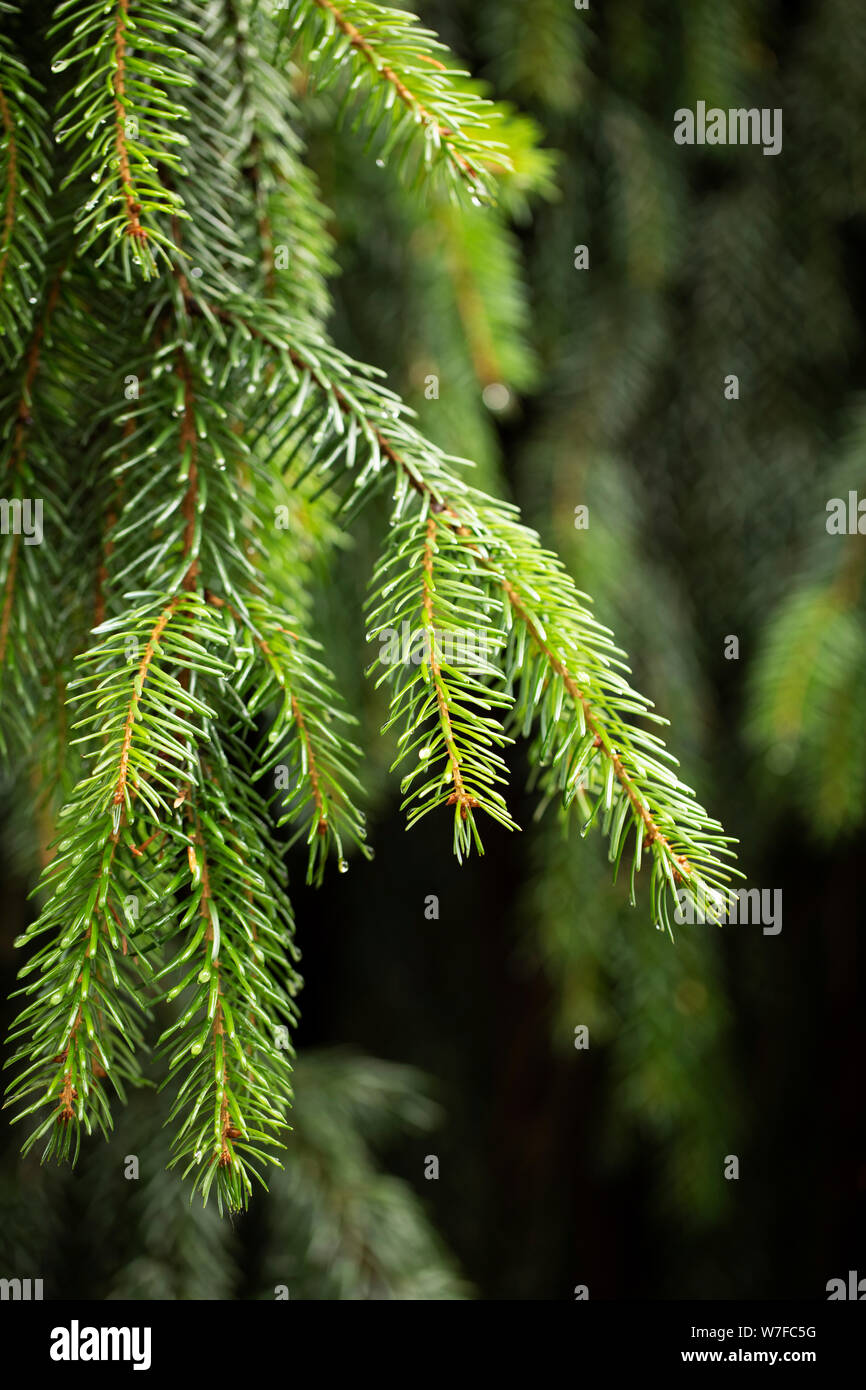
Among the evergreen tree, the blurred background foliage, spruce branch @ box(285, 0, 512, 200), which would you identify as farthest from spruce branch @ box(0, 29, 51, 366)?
the blurred background foliage

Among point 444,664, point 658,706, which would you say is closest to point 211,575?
point 444,664

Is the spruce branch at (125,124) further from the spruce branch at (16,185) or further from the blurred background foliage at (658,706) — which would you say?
the blurred background foliage at (658,706)

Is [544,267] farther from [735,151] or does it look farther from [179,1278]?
[179,1278]

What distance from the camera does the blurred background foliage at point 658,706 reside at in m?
1.06

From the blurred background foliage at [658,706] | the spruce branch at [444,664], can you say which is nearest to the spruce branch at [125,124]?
the spruce branch at [444,664]

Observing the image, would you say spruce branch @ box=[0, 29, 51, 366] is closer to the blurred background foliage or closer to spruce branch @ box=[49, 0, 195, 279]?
spruce branch @ box=[49, 0, 195, 279]

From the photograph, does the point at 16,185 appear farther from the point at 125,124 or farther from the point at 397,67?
the point at 397,67

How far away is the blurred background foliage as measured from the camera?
106cm

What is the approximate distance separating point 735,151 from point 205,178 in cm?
101

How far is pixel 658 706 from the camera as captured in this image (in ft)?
4.25

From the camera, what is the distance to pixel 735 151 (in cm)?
131
